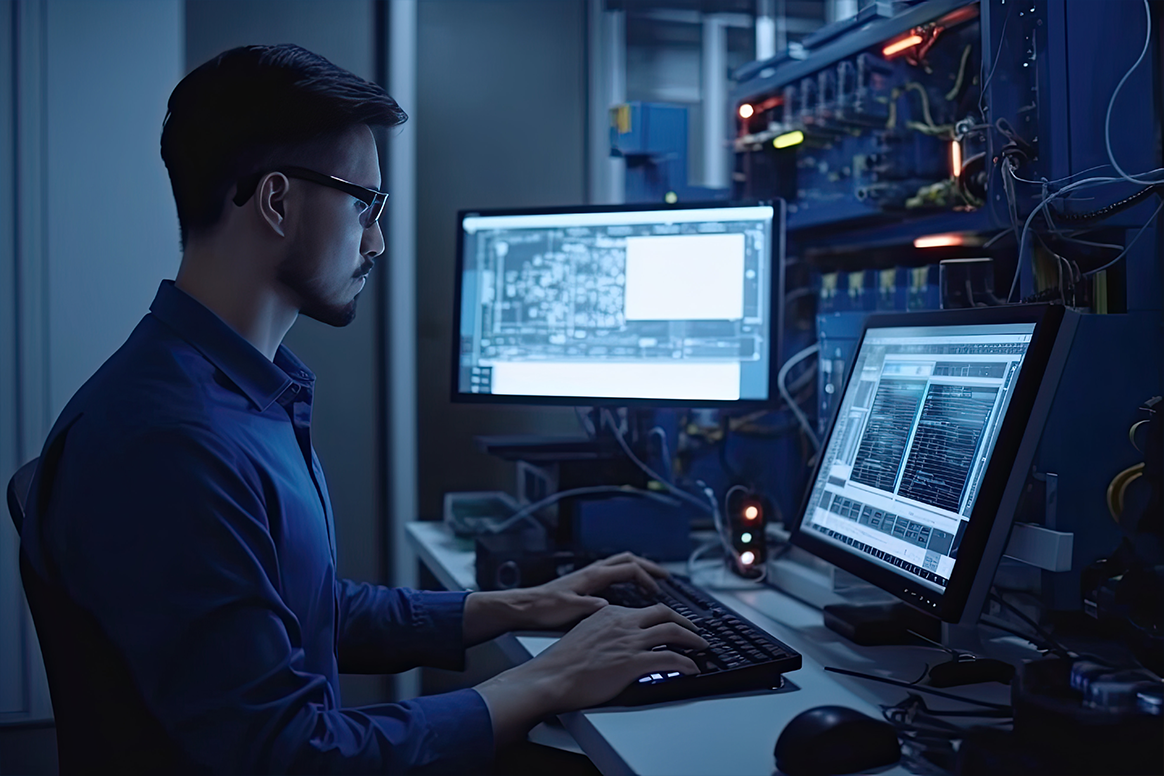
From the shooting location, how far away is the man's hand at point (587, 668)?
0.92 meters

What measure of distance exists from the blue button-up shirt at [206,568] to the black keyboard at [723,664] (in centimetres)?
18

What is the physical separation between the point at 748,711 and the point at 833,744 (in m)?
0.18

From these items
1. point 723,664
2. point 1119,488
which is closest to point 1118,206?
point 1119,488

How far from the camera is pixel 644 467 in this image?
183cm

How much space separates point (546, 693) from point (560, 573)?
55 centimetres

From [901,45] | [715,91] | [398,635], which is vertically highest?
[715,91]

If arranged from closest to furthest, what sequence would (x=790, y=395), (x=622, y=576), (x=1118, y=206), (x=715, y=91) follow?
(x=1118, y=206), (x=622, y=576), (x=790, y=395), (x=715, y=91)

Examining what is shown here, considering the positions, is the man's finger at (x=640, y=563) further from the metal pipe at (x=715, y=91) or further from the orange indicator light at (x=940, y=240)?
the metal pipe at (x=715, y=91)

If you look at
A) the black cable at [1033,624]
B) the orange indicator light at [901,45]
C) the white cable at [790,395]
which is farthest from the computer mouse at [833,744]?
the orange indicator light at [901,45]

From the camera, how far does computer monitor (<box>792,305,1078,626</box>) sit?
0.97m

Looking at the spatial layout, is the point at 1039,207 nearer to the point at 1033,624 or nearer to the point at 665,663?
the point at 1033,624

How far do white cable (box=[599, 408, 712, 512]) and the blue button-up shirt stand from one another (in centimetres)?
90

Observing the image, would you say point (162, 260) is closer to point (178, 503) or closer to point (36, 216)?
point (36, 216)

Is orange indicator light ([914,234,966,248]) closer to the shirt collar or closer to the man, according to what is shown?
the man
